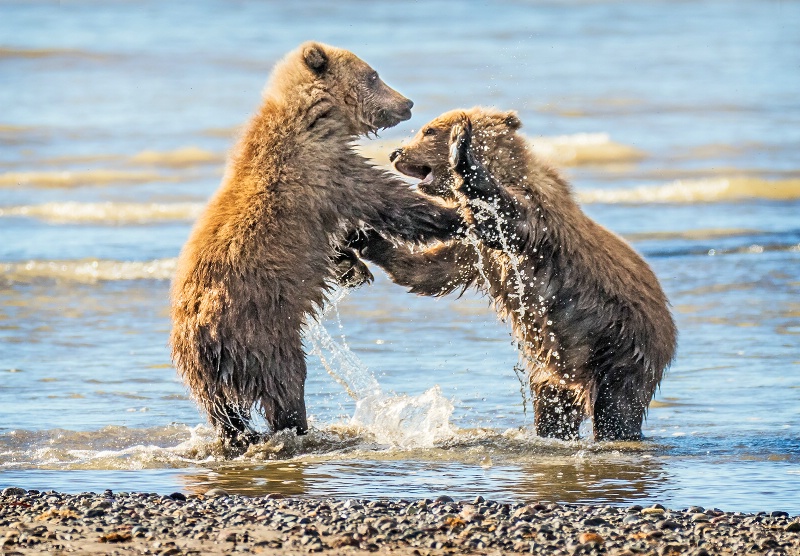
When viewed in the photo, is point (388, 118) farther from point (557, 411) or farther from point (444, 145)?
point (557, 411)

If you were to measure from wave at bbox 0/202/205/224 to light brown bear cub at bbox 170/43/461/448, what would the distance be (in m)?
8.61

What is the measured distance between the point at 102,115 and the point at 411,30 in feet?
33.5

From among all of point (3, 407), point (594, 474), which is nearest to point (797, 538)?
point (594, 474)

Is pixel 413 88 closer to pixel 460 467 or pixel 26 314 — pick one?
pixel 26 314

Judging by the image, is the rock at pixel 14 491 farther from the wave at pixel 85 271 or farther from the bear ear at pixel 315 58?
the wave at pixel 85 271

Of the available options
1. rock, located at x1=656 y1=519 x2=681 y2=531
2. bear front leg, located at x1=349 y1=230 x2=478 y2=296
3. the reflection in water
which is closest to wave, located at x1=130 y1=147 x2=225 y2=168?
bear front leg, located at x1=349 y1=230 x2=478 y2=296

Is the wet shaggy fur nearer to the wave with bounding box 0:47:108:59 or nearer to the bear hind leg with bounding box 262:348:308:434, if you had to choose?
the bear hind leg with bounding box 262:348:308:434

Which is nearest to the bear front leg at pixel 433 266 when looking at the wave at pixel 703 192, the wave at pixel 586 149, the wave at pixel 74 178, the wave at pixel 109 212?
the wave at pixel 109 212

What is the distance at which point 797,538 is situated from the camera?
514 centimetres

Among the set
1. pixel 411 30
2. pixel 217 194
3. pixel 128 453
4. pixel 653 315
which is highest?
pixel 411 30

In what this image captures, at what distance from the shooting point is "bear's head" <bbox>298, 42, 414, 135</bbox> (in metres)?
7.34

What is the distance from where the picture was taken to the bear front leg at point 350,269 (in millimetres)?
7445

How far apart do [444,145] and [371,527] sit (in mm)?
3047

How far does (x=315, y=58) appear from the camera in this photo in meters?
7.32
